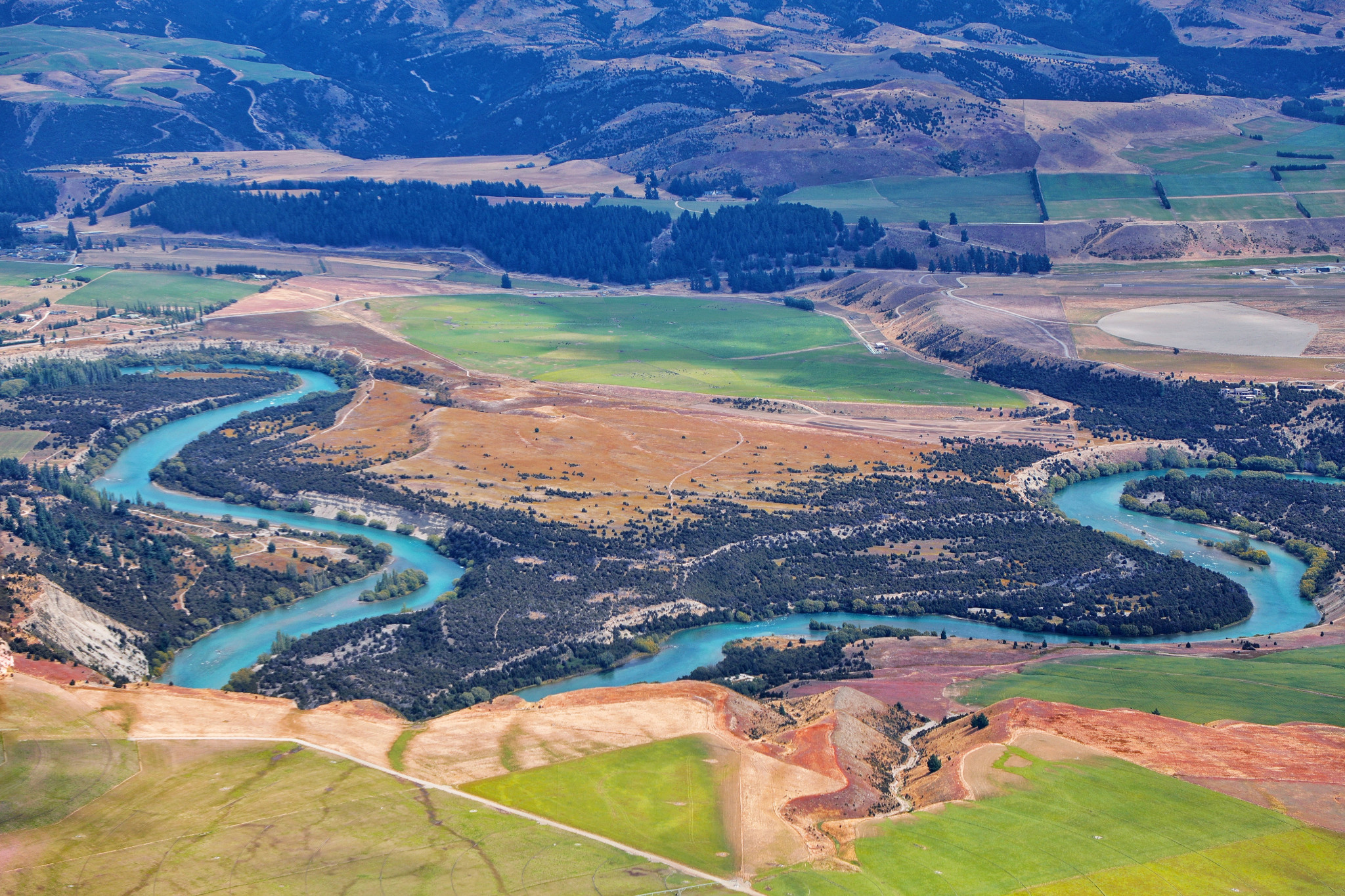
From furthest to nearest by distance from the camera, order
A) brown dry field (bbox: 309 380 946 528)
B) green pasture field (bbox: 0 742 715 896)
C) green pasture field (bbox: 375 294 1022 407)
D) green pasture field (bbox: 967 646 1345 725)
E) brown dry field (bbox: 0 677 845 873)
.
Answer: green pasture field (bbox: 375 294 1022 407), brown dry field (bbox: 309 380 946 528), green pasture field (bbox: 967 646 1345 725), brown dry field (bbox: 0 677 845 873), green pasture field (bbox: 0 742 715 896)

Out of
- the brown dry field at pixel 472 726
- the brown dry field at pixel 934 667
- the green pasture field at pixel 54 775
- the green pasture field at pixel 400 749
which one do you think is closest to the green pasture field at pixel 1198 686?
the brown dry field at pixel 934 667

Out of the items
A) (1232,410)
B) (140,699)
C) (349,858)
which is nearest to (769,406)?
(1232,410)

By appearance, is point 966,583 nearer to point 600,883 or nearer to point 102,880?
point 600,883

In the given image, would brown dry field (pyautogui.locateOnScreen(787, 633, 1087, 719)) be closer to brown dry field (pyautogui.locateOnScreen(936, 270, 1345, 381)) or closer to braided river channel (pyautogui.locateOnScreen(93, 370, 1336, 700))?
braided river channel (pyautogui.locateOnScreen(93, 370, 1336, 700))

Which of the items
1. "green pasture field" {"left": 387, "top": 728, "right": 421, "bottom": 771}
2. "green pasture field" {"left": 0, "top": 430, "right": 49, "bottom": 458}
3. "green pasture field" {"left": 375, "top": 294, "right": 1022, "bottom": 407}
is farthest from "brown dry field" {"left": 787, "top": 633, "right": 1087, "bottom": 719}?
"green pasture field" {"left": 0, "top": 430, "right": 49, "bottom": 458}

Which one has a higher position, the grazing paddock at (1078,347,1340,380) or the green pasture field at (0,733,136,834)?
the grazing paddock at (1078,347,1340,380)

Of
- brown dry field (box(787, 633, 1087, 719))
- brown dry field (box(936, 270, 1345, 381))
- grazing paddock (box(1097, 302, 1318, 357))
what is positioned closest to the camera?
brown dry field (box(787, 633, 1087, 719))
